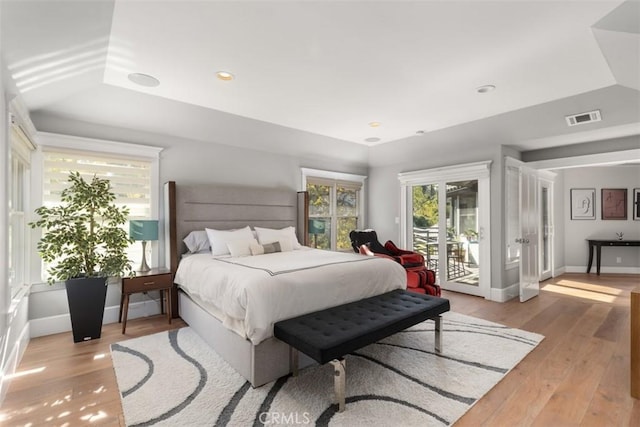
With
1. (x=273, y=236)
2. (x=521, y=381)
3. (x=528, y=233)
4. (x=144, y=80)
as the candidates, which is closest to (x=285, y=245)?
(x=273, y=236)

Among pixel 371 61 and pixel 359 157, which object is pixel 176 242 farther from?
pixel 359 157

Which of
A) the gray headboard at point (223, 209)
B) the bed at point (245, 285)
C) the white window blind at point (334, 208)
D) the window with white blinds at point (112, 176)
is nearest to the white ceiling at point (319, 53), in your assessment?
the window with white blinds at point (112, 176)

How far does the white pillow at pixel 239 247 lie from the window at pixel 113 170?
110cm

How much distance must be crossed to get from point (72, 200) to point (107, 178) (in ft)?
1.89

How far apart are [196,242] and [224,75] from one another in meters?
2.10

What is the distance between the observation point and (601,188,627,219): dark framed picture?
6309mm

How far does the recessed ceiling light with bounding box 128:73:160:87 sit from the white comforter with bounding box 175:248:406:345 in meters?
1.82

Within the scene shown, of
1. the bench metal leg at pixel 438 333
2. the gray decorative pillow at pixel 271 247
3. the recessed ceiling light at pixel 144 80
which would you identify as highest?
the recessed ceiling light at pixel 144 80

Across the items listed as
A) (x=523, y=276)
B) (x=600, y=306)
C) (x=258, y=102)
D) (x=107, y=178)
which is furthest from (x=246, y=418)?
(x=600, y=306)

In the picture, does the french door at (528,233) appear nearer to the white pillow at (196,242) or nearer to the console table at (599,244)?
the console table at (599,244)

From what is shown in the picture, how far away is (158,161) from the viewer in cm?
397

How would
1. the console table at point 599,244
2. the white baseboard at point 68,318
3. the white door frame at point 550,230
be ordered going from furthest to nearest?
the console table at point 599,244 → the white door frame at point 550,230 → the white baseboard at point 68,318

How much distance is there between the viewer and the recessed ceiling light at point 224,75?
2.78 m

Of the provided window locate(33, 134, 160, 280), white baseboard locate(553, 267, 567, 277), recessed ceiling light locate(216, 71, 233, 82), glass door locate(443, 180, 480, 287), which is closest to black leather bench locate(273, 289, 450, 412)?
recessed ceiling light locate(216, 71, 233, 82)
